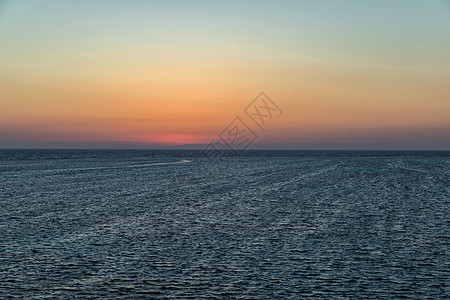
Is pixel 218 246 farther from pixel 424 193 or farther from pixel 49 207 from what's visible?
pixel 424 193

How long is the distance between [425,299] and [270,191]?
29456 millimetres

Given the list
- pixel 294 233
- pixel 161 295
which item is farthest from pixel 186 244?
pixel 161 295

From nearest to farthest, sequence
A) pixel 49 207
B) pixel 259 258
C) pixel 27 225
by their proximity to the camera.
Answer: pixel 259 258
pixel 27 225
pixel 49 207

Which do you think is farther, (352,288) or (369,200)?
(369,200)

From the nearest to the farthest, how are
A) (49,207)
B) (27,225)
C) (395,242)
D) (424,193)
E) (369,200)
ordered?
1. (395,242)
2. (27,225)
3. (49,207)
4. (369,200)
5. (424,193)

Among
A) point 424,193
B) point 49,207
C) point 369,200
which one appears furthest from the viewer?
point 424,193

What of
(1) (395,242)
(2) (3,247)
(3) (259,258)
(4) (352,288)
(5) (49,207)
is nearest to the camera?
(4) (352,288)

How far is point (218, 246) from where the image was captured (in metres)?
18.0

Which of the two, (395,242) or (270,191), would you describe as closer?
(395,242)

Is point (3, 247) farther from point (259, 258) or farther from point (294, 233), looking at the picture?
point (294, 233)

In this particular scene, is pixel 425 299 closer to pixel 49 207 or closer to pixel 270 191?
pixel 49 207

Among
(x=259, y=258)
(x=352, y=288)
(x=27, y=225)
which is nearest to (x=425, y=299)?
(x=352, y=288)

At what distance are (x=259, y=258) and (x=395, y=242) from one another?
618cm

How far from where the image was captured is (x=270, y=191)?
41.3 m
